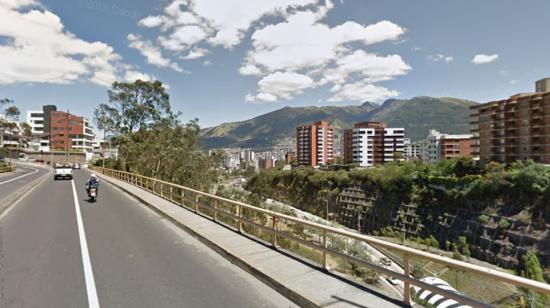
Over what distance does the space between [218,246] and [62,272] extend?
124 inches

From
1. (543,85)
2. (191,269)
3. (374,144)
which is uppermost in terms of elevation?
(543,85)

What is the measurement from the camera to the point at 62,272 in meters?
6.24

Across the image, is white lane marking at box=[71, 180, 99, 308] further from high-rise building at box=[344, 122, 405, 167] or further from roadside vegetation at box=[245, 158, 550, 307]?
high-rise building at box=[344, 122, 405, 167]

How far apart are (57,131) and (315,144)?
97936 millimetres

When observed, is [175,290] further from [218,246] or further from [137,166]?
[137,166]

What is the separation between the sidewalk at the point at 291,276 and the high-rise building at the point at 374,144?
12718 cm

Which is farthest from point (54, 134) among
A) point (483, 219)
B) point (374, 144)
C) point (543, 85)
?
point (543, 85)

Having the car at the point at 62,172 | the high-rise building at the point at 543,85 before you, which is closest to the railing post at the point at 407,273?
the car at the point at 62,172

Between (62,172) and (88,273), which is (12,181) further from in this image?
(88,273)

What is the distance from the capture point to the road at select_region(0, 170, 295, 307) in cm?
509

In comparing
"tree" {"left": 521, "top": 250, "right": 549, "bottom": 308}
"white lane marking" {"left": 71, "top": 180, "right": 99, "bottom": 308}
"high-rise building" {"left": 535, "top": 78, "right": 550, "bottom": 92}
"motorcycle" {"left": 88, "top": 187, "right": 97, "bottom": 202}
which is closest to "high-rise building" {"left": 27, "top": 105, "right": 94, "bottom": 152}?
"motorcycle" {"left": 88, "top": 187, "right": 97, "bottom": 202}

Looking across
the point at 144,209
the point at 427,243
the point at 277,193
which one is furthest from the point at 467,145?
the point at 144,209

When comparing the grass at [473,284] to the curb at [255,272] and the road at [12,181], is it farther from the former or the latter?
the road at [12,181]

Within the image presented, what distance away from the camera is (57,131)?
115m
